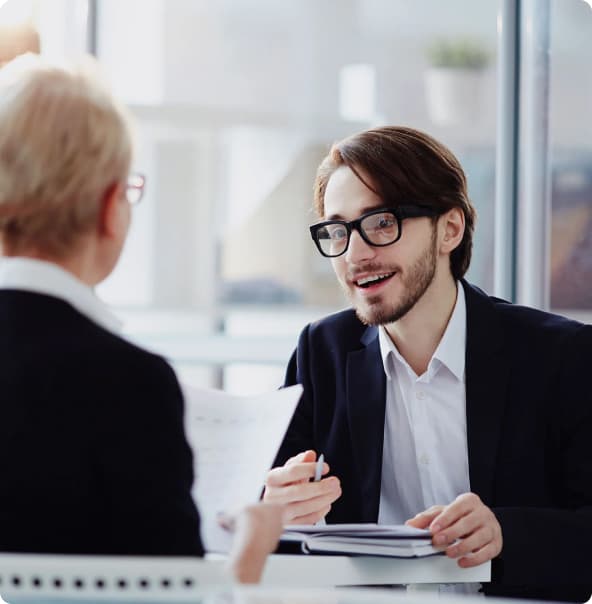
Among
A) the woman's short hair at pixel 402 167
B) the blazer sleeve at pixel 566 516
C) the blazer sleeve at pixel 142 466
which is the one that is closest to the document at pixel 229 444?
the blazer sleeve at pixel 142 466

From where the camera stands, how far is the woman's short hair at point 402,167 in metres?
2.04

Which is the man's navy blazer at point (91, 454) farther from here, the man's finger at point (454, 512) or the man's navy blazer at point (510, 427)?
the man's navy blazer at point (510, 427)

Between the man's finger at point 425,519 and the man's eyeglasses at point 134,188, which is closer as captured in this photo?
the man's eyeglasses at point 134,188

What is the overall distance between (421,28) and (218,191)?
146 centimetres

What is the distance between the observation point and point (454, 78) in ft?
13.7

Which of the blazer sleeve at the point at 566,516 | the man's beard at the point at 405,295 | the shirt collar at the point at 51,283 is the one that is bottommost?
the blazer sleeve at the point at 566,516

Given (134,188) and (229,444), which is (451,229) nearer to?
(229,444)

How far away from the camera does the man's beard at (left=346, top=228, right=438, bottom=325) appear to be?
6.71 feet

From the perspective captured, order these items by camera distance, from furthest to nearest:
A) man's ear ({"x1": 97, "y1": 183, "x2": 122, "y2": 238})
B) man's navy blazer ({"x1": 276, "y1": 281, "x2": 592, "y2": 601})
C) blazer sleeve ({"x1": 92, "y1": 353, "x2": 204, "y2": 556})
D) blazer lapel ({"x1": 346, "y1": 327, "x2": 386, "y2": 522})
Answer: blazer lapel ({"x1": 346, "y1": 327, "x2": 386, "y2": 522}) < man's navy blazer ({"x1": 276, "y1": 281, "x2": 592, "y2": 601}) < man's ear ({"x1": 97, "y1": 183, "x2": 122, "y2": 238}) < blazer sleeve ({"x1": 92, "y1": 353, "x2": 204, "y2": 556})

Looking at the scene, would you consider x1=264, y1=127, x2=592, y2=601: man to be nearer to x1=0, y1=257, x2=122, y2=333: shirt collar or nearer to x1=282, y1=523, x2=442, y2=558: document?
x1=282, y1=523, x2=442, y2=558: document

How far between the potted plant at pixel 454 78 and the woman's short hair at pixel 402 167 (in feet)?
6.82

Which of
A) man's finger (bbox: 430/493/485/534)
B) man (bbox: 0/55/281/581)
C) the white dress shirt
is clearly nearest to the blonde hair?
man (bbox: 0/55/281/581)

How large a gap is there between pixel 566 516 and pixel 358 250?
24.8 inches

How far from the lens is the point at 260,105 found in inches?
213
